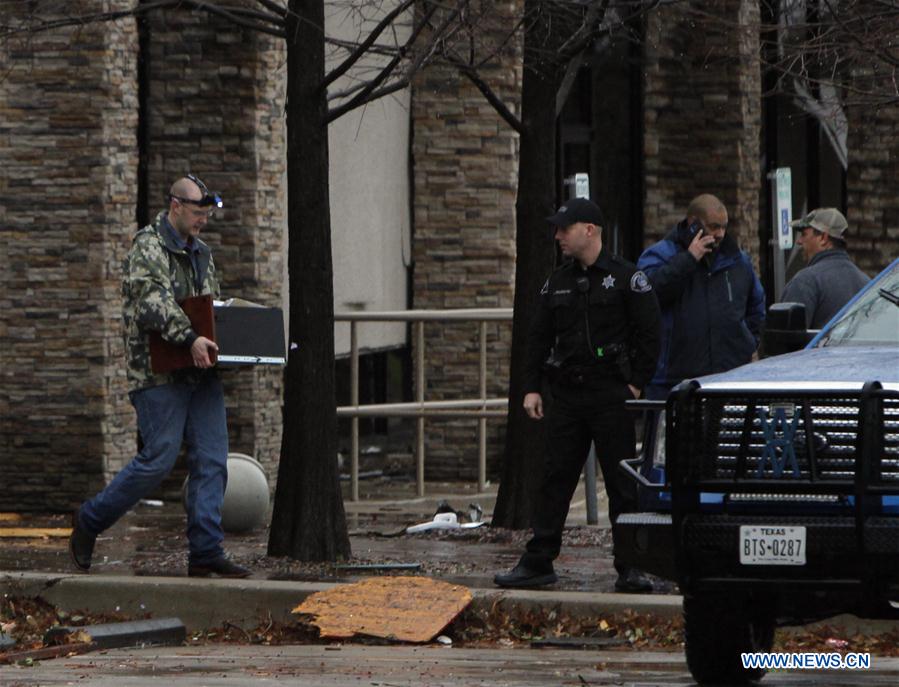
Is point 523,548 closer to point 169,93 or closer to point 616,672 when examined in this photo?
point 616,672

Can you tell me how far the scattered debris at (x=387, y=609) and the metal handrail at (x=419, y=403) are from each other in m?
5.56

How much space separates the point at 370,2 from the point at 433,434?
762cm

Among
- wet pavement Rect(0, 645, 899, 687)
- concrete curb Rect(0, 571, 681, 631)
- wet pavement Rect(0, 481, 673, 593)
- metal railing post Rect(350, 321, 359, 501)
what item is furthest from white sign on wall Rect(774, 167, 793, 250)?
wet pavement Rect(0, 645, 899, 687)

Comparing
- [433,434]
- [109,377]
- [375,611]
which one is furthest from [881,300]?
[433,434]

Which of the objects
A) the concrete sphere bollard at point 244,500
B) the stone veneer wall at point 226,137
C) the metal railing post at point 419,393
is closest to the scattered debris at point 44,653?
the concrete sphere bollard at point 244,500

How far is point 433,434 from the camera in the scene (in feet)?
63.6

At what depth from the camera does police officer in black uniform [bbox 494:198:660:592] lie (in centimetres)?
1094

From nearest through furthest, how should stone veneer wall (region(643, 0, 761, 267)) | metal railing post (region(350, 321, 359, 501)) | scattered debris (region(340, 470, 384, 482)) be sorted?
1. metal railing post (region(350, 321, 359, 501))
2. scattered debris (region(340, 470, 384, 482))
3. stone veneer wall (region(643, 0, 761, 267))

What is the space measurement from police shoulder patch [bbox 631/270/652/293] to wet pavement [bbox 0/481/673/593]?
57.0 inches

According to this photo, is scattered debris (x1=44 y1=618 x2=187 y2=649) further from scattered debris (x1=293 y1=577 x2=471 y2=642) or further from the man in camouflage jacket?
the man in camouflage jacket

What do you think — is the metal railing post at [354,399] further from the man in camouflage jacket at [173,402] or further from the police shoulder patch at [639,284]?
the police shoulder patch at [639,284]

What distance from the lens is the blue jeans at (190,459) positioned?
1124 cm

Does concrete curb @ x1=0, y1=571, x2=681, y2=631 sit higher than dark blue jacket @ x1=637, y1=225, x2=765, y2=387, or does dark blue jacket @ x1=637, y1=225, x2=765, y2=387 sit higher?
dark blue jacket @ x1=637, y1=225, x2=765, y2=387

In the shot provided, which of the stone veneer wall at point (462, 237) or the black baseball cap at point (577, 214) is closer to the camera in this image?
the black baseball cap at point (577, 214)
